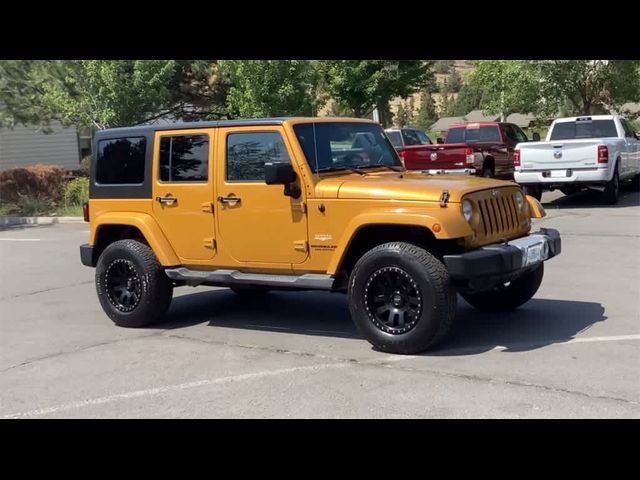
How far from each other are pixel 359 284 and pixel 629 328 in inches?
95.6

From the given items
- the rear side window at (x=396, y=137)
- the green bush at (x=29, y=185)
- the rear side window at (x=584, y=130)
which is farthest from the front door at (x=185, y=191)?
the green bush at (x=29, y=185)

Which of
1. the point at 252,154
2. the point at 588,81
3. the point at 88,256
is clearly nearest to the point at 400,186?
the point at 252,154

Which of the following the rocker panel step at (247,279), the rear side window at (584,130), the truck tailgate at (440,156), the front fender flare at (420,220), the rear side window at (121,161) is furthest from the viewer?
the rear side window at (584,130)

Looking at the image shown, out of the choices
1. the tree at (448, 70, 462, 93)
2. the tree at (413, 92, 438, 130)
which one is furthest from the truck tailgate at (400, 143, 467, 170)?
the tree at (448, 70, 462, 93)

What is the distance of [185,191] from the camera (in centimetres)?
705

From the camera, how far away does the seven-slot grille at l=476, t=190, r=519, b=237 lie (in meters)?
6.01

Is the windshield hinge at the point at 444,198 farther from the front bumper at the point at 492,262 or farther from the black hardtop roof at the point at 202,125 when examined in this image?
the black hardtop roof at the point at 202,125

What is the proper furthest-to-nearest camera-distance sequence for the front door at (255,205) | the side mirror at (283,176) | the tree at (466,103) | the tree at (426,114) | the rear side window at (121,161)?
the tree at (466,103)
the tree at (426,114)
the rear side window at (121,161)
the front door at (255,205)
the side mirror at (283,176)

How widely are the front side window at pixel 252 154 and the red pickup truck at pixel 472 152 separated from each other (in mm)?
6889

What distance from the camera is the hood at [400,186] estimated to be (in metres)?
5.82

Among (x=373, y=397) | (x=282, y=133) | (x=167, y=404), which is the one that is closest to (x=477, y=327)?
(x=373, y=397)

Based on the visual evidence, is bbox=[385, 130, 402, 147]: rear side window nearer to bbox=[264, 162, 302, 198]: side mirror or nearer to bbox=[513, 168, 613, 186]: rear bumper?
bbox=[513, 168, 613, 186]: rear bumper

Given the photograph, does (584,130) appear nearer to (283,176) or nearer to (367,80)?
(367,80)

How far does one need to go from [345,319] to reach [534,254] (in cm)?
206
